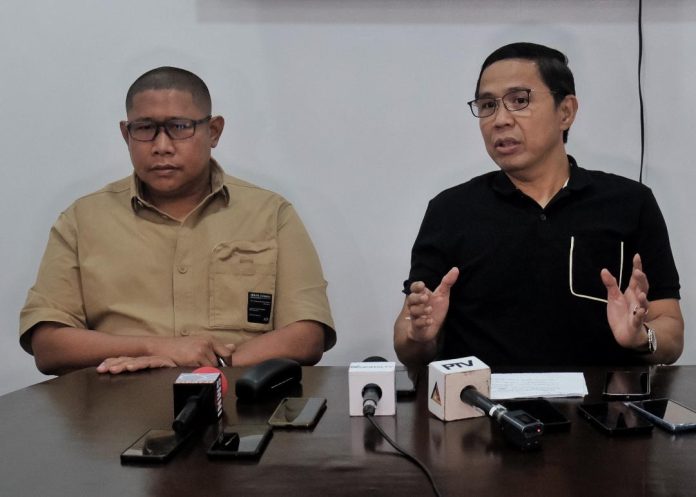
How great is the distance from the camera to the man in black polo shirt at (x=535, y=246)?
1.61m

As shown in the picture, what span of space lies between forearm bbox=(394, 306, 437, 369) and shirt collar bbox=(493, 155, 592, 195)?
0.41 metres

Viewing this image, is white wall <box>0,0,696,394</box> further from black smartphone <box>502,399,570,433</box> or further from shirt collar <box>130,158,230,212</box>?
black smartphone <box>502,399,570,433</box>

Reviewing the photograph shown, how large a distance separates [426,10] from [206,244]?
3.48 feet

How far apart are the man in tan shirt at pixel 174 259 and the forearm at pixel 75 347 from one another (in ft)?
0.07

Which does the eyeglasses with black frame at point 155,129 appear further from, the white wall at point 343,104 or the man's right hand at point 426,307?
the man's right hand at point 426,307

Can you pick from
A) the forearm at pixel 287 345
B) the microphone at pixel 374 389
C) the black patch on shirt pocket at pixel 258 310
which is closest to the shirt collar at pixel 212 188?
the black patch on shirt pocket at pixel 258 310

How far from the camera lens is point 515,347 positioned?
162 cm

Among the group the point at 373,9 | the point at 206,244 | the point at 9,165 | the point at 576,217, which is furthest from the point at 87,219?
the point at 576,217

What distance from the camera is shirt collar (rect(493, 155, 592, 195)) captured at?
5.51 feet

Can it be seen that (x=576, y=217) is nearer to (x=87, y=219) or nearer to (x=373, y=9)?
(x=373, y=9)

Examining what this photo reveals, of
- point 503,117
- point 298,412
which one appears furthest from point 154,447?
point 503,117

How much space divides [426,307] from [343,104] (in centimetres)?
112

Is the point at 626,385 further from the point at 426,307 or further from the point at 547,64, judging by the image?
the point at 547,64

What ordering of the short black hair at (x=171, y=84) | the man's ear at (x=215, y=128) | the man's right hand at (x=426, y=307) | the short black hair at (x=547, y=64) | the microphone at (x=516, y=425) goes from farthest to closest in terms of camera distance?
the man's ear at (x=215, y=128) < the short black hair at (x=171, y=84) < the short black hair at (x=547, y=64) < the man's right hand at (x=426, y=307) < the microphone at (x=516, y=425)
